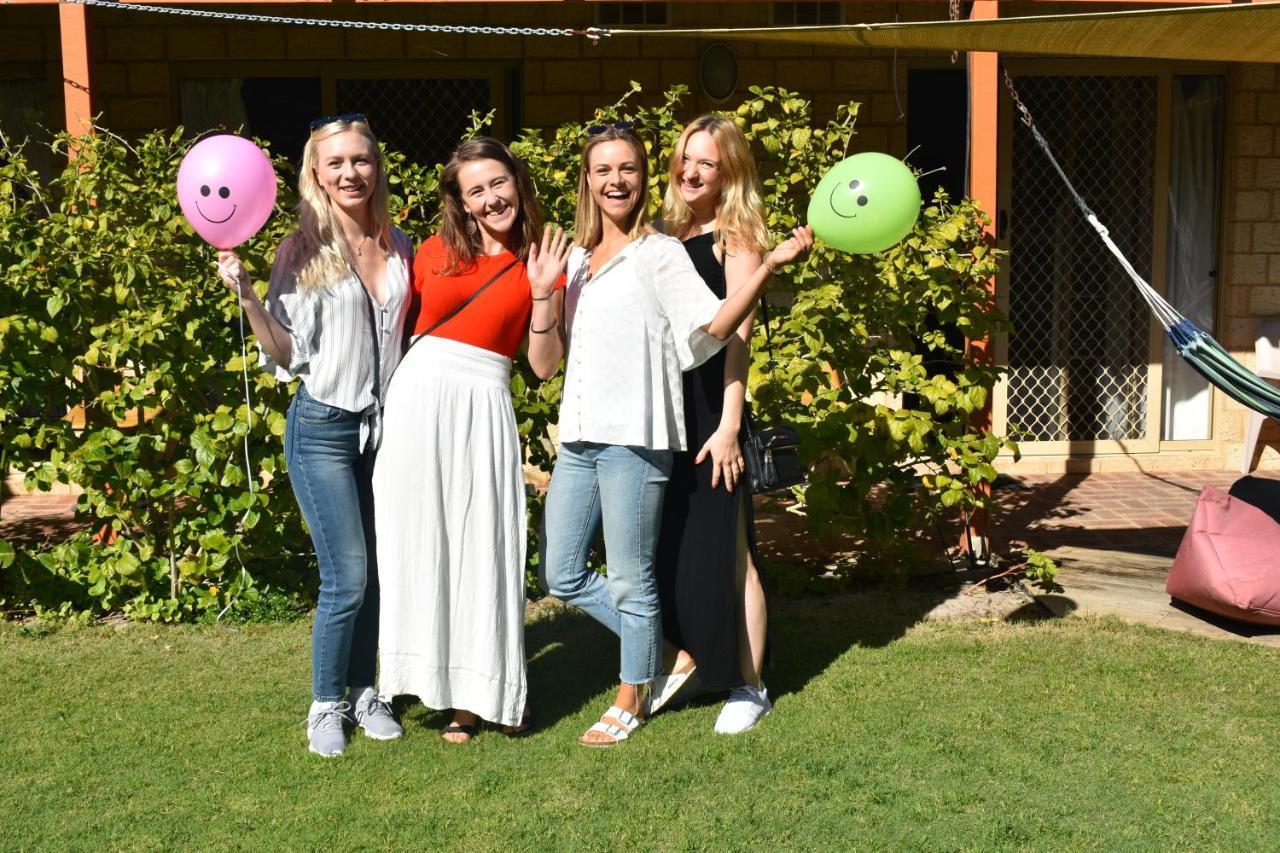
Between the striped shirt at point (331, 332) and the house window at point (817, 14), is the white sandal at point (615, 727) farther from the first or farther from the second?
the house window at point (817, 14)

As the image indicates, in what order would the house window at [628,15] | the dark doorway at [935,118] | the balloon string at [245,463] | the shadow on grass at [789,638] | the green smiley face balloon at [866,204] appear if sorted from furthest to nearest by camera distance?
the dark doorway at [935,118] → the house window at [628,15] → the balloon string at [245,463] → the shadow on grass at [789,638] → the green smiley face balloon at [866,204]

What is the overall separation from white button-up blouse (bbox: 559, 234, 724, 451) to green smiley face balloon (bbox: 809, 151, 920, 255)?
0.36m

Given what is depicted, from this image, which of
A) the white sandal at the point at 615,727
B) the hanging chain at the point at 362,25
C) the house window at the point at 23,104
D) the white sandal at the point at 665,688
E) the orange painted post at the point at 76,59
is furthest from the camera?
the house window at the point at 23,104

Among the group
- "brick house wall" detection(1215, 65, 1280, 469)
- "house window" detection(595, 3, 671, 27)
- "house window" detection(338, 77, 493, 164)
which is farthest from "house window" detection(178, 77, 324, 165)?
"brick house wall" detection(1215, 65, 1280, 469)

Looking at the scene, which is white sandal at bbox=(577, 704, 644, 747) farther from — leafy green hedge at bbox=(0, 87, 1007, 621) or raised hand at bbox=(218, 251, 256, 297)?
raised hand at bbox=(218, 251, 256, 297)

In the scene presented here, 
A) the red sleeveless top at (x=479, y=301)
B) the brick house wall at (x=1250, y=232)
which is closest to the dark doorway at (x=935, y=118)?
the brick house wall at (x=1250, y=232)

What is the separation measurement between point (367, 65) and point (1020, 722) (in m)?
5.44

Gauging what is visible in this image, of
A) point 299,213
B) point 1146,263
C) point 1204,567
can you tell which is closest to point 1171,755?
point 1204,567

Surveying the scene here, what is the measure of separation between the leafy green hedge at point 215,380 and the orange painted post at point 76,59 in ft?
1.98

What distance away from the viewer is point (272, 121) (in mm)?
7906

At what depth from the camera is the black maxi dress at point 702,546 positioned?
393 cm

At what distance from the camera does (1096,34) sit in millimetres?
4609

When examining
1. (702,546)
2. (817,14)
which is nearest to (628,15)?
(817,14)

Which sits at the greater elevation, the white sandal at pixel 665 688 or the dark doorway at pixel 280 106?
the dark doorway at pixel 280 106
